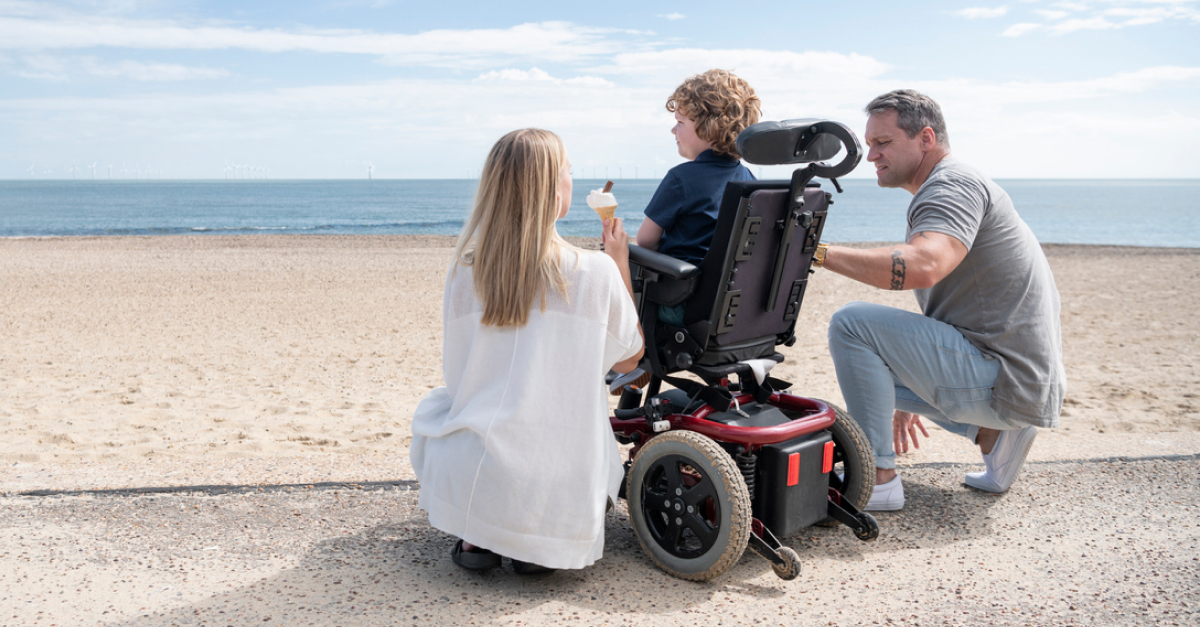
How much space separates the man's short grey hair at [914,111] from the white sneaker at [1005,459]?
4.18 feet

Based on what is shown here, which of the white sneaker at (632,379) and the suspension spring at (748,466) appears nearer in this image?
the suspension spring at (748,466)

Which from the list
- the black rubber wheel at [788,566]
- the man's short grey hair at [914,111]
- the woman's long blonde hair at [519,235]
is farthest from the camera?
the man's short grey hair at [914,111]

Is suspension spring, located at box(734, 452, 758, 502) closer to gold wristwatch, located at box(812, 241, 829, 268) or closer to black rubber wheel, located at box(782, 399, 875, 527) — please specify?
black rubber wheel, located at box(782, 399, 875, 527)

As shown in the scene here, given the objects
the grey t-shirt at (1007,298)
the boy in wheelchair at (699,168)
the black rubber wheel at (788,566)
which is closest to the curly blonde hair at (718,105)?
the boy in wheelchair at (699,168)

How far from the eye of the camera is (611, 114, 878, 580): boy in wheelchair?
2.74 metres

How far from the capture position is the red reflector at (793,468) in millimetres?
2809

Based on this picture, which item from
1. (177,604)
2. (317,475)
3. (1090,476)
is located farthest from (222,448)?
(1090,476)

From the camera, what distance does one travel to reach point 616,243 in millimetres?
2846

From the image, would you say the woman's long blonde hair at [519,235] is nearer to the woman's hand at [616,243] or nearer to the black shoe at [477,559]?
the woman's hand at [616,243]

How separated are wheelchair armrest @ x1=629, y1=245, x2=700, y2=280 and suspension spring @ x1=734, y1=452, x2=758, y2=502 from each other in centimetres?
63

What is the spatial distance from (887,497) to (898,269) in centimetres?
96

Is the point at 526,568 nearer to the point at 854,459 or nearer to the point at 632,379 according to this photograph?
the point at 632,379

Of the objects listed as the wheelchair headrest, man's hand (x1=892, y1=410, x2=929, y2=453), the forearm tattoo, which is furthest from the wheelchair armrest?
man's hand (x1=892, y1=410, x2=929, y2=453)

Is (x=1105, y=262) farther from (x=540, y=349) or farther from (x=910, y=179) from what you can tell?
(x=540, y=349)
